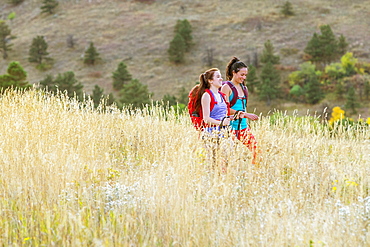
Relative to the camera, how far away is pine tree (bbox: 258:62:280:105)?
28.8m

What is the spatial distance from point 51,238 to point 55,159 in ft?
4.52

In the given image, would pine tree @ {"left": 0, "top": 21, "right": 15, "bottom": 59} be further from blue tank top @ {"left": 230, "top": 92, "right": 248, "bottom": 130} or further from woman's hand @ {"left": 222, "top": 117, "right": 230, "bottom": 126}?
woman's hand @ {"left": 222, "top": 117, "right": 230, "bottom": 126}

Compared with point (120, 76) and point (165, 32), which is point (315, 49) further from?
point (165, 32)

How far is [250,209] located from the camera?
3.64 metres

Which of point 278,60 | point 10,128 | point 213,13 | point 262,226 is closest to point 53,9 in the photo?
point 213,13

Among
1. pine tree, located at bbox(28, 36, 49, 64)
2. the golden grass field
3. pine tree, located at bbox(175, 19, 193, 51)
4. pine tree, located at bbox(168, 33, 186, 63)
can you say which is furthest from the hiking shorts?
pine tree, located at bbox(28, 36, 49, 64)

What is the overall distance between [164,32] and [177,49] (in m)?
7.35

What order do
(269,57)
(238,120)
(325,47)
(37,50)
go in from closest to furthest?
(238,120), (269,57), (325,47), (37,50)

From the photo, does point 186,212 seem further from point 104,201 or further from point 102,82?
point 102,82

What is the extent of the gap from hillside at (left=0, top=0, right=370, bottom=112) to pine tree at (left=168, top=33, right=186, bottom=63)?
0.76m

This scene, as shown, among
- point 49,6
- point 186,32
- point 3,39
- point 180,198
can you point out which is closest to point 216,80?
point 180,198

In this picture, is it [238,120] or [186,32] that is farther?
[186,32]

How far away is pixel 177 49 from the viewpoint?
36.6 m

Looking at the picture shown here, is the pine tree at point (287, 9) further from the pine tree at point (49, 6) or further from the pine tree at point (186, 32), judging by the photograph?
the pine tree at point (49, 6)
